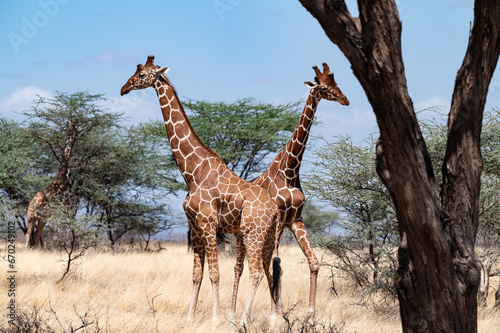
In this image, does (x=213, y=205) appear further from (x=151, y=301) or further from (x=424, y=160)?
(x=424, y=160)

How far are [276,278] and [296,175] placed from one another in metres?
1.66

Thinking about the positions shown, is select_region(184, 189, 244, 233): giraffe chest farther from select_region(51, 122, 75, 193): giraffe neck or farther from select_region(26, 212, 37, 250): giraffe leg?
select_region(26, 212, 37, 250): giraffe leg

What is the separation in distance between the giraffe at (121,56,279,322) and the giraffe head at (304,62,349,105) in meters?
1.59

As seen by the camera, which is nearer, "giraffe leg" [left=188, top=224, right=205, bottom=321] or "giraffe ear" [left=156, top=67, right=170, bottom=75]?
"giraffe leg" [left=188, top=224, right=205, bottom=321]

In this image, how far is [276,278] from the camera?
6.59 metres

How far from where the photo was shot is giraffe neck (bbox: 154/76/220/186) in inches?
281

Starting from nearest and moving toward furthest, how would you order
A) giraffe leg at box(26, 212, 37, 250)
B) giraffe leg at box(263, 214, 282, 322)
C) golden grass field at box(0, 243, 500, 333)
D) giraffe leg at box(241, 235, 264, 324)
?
1. golden grass field at box(0, 243, 500, 333)
2. giraffe leg at box(241, 235, 264, 324)
3. giraffe leg at box(263, 214, 282, 322)
4. giraffe leg at box(26, 212, 37, 250)

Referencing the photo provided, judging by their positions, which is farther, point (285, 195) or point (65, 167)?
point (65, 167)

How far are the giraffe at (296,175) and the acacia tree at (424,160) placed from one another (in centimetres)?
306

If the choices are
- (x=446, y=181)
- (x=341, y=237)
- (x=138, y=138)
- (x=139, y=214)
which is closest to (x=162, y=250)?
(x=139, y=214)

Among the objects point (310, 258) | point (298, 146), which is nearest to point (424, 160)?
point (298, 146)

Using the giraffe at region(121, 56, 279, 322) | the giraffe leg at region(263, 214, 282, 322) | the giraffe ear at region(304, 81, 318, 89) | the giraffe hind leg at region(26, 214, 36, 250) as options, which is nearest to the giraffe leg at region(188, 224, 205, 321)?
the giraffe at region(121, 56, 279, 322)

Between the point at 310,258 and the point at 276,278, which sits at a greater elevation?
the point at 310,258

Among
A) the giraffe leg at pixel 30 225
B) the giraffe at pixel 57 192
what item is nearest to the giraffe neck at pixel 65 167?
the giraffe at pixel 57 192
